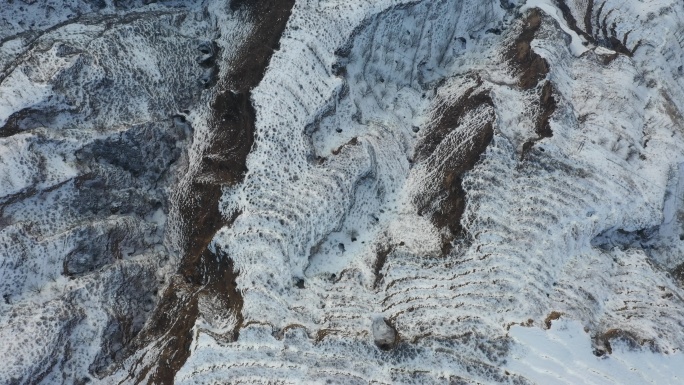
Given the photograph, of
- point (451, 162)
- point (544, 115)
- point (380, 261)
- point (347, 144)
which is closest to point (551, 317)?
point (380, 261)

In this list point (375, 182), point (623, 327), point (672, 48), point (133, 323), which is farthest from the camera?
point (672, 48)

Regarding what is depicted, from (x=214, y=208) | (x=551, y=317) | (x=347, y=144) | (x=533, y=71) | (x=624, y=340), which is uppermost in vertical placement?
(x=533, y=71)

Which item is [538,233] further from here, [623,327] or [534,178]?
[623,327]

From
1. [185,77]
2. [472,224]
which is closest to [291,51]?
[185,77]

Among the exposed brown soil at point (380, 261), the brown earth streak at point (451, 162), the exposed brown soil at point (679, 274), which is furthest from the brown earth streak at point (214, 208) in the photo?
the exposed brown soil at point (679, 274)

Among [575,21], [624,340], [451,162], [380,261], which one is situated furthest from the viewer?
[575,21]

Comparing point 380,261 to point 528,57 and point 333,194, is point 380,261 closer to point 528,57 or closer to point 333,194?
point 333,194

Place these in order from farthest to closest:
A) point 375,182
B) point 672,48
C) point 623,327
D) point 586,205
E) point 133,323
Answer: point 672,48
point 375,182
point 586,205
point 133,323
point 623,327

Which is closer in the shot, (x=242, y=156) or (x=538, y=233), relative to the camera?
(x=538, y=233)
